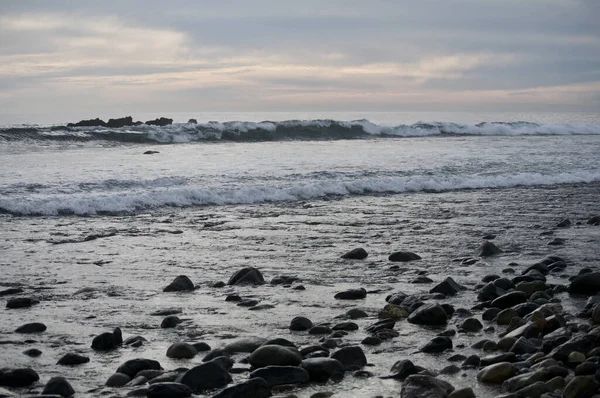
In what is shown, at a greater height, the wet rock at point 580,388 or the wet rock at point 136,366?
the wet rock at point 580,388

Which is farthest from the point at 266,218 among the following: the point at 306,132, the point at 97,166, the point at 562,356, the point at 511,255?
the point at 306,132

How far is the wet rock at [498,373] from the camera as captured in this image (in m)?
4.48

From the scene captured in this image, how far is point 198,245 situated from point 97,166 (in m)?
11.5

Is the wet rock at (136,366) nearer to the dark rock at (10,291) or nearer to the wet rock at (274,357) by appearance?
the wet rock at (274,357)

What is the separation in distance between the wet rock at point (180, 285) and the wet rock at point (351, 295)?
59.1 inches

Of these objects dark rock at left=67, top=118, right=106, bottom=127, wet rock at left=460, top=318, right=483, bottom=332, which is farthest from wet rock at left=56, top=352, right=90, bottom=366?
dark rock at left=67, top=118, right=106, bottom=127

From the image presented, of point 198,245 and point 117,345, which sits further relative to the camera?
point 198,245

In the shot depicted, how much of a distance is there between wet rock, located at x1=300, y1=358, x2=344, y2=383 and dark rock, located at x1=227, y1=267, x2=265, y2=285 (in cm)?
278

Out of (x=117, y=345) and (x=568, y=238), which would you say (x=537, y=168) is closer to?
(x=568, y=238)

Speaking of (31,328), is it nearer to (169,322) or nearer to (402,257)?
(169,322)

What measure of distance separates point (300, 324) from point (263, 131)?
102ft

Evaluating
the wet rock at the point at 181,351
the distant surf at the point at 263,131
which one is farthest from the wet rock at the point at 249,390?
the distant surf at the point at 263,131

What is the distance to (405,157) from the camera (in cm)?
2483

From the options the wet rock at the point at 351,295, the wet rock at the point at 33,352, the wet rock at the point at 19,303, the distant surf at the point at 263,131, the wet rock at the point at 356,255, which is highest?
the distant surf at the point at 263,131
